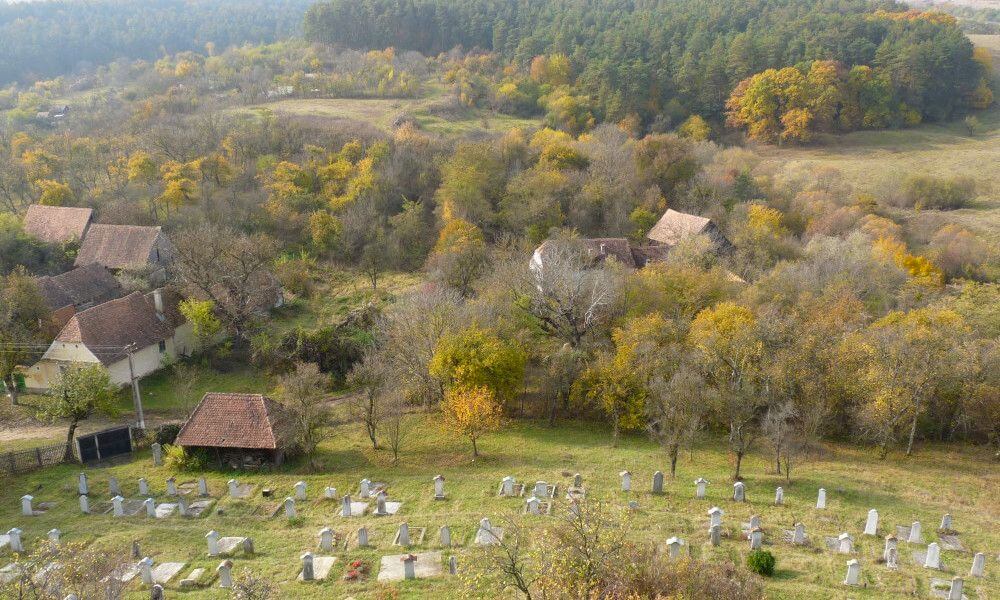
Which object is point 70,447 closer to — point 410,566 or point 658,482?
point 410,566

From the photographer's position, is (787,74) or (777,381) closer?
(777,381)

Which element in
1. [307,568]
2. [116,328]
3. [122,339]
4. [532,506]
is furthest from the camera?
[116,328]

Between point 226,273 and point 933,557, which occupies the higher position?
point 226,273

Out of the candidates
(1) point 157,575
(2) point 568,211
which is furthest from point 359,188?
(1) point 157,575

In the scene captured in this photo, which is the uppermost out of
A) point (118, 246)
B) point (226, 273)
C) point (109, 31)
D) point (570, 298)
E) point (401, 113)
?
point (109, 31)

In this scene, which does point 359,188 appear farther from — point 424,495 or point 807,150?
point 807,150

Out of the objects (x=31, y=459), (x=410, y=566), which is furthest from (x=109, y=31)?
(x=410, y=566)
